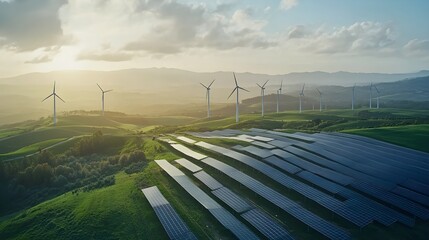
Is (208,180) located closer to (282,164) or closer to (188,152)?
(282,164)

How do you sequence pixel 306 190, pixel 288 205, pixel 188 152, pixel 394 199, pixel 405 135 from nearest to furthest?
pixel 288 205 < pixel 394 199 < pixel 306 190 < pixel 188 152 < pixel 405 135

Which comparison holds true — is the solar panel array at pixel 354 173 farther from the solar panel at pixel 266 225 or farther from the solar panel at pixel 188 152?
the solar panel at pixel 266 225

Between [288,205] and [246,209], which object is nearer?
[246,209]

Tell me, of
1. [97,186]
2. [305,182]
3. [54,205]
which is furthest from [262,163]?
[54,205]

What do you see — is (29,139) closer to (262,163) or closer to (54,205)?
(54,205)

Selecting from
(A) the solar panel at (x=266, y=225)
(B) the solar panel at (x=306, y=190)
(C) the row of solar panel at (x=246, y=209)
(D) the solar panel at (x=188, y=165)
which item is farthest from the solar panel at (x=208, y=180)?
(A) the solar panel at (x=266, y=225)

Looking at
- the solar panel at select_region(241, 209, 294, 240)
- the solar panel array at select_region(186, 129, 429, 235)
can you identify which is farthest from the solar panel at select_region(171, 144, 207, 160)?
the solar panel at select_region(241, 209, 294, 240)

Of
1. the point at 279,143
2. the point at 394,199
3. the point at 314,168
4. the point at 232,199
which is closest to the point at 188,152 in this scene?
the point at 279,143
